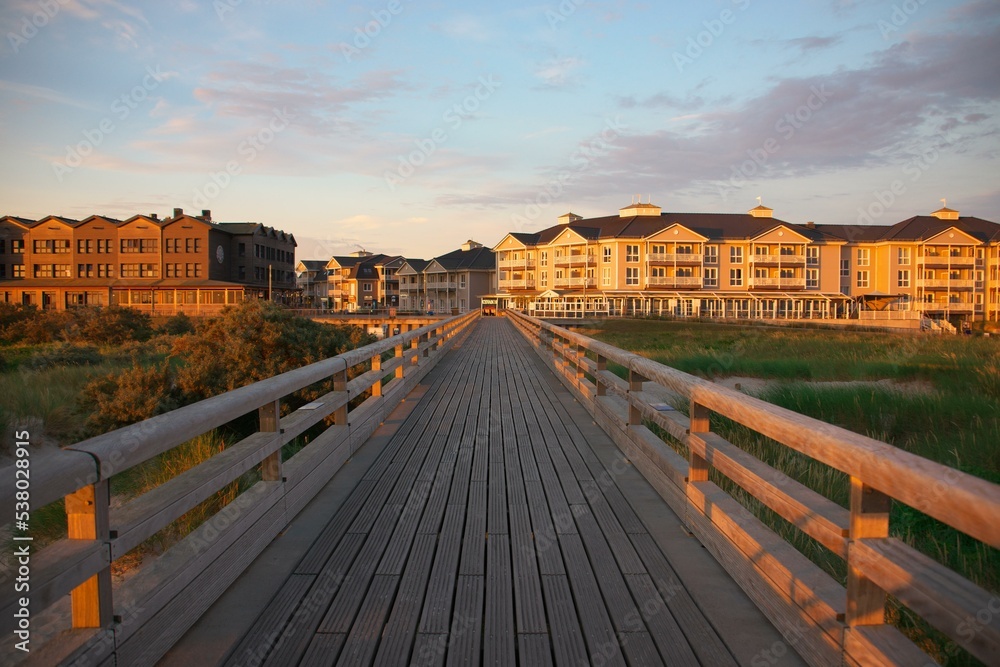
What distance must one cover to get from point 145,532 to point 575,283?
64.7 m

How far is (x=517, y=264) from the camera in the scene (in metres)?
72.5

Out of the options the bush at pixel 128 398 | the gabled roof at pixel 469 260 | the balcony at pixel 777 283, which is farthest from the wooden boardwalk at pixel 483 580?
the gabled roof at pixel 469 260

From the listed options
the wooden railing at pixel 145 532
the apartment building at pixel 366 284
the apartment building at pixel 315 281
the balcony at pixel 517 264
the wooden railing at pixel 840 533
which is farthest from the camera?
the apartment building at pixel 315 281

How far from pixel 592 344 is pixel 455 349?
13.1 m

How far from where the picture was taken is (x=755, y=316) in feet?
207

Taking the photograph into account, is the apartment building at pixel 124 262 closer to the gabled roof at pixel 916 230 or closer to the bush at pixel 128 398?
the bush at pixel 128 398

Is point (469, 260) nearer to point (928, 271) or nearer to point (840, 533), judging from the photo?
point (928, 271)

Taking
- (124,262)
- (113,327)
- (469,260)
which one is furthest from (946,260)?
(124,262)

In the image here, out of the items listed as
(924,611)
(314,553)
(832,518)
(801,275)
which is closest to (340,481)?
(314,553)

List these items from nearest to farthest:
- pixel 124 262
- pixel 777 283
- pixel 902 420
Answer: pixel 902 420
pixel 124 262
pixel 777 283

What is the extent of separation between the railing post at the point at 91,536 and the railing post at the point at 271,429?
5.90ft

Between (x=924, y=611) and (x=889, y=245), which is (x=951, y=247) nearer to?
(x=889, y=245)

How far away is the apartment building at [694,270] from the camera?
207ft

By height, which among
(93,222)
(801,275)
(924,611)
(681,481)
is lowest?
(681,481)
